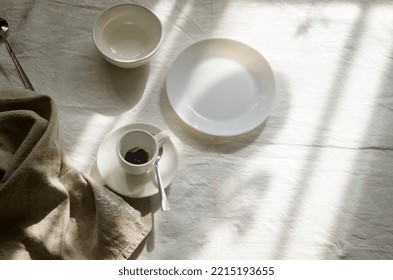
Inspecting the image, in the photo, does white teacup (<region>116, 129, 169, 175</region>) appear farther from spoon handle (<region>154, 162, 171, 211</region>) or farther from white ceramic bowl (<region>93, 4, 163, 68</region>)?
white ceramic bowl (<region>93, 4, 163, 68</region>)

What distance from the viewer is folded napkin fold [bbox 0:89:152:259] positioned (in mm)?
706

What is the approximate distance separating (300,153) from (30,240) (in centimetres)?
46

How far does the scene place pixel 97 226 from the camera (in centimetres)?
73

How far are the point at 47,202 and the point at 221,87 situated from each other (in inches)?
14.5

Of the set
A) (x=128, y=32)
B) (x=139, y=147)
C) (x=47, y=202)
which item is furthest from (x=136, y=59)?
(x=47, y=202)

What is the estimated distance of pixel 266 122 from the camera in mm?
852

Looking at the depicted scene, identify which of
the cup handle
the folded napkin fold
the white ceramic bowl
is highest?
the white ceramic bowl

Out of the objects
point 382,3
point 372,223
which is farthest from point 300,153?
point 382,3

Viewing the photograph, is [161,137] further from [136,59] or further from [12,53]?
[12,53]

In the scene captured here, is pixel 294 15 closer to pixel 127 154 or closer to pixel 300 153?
pixel 300 153

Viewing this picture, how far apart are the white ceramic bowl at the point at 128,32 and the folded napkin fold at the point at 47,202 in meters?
0.19

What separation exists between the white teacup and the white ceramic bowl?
6.8 inches

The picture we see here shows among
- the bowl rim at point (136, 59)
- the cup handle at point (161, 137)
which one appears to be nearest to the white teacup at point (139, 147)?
the cup handle at point (161, 137)

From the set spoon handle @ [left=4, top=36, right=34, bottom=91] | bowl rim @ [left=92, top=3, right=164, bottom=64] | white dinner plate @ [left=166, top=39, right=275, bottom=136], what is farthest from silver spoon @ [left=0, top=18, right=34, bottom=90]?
white dinner plate @ [left=166, top=39, right=275, bottom=136]
